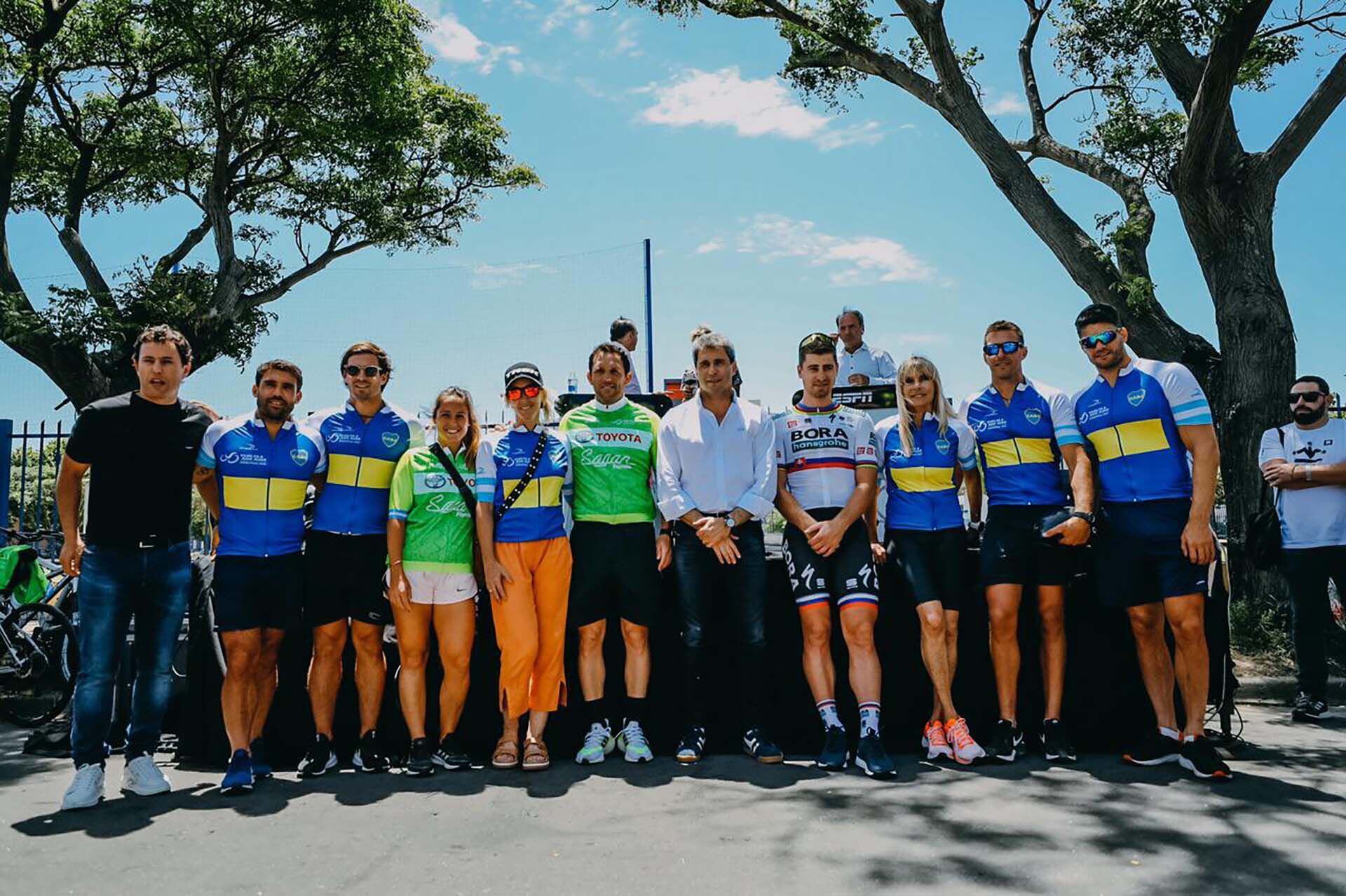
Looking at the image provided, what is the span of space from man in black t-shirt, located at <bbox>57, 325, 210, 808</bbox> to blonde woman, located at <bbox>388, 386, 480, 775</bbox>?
3.30 feet

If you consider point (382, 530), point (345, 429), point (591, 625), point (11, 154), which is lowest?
point (591, 625)

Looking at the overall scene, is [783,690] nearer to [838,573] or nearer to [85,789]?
[838,573]

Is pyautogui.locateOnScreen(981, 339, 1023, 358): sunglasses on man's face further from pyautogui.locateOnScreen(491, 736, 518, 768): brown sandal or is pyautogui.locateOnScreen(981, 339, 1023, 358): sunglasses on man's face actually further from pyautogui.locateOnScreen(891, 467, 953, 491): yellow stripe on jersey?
pyautogui.locateOnScreen(491, 736, 518, 768): brown sandal

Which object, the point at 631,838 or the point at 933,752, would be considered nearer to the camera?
the point at 631,838

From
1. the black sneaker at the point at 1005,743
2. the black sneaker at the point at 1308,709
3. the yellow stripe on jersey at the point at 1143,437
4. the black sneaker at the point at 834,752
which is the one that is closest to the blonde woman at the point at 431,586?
the black sneaker at the point at 834,752

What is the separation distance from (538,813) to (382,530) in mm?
1679

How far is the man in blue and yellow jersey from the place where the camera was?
4301 millimetres

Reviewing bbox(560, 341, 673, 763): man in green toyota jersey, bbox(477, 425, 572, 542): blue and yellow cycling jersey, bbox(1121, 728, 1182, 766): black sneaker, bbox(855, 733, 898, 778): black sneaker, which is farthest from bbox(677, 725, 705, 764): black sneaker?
bbox(1121, 728, 1182, 766): black sneaker

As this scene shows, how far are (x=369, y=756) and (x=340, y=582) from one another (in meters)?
0.89

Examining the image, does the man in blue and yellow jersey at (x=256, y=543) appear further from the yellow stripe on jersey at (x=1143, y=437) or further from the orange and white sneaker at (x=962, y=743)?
the yellow stripe on jersey at (x=1143, y=437)

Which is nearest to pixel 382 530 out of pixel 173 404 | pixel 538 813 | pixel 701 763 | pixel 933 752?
pixel 173 404

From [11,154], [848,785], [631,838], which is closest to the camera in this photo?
[631,838]

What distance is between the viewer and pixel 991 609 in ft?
14.9

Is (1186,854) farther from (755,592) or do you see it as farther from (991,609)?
(755,592)
